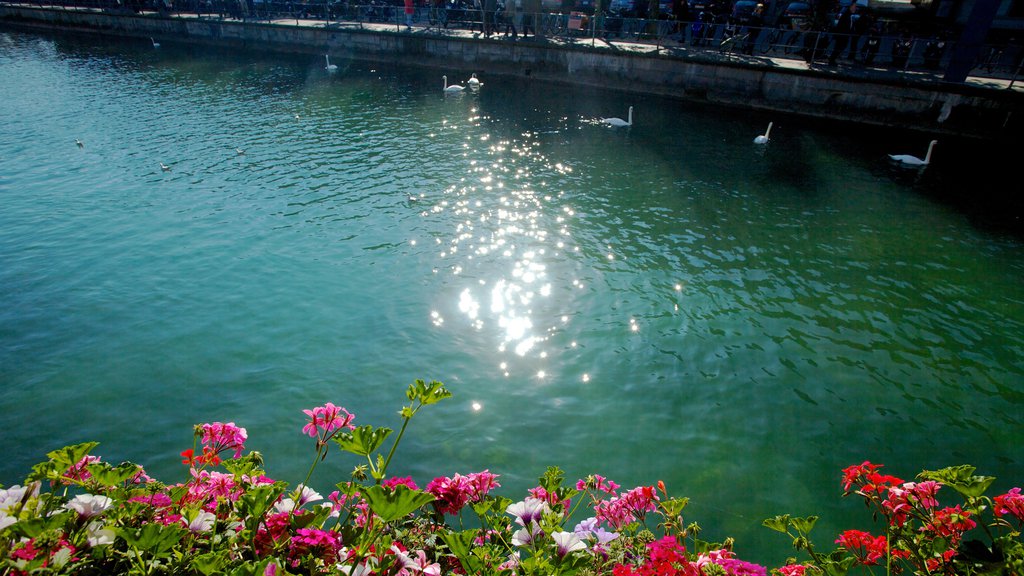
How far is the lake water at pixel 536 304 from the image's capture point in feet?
20.9

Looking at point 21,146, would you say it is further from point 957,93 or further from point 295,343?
point 957,93

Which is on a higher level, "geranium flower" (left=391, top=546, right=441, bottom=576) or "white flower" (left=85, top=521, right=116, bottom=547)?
"white flower" (left=85, top=521, right=116, bottom=547)

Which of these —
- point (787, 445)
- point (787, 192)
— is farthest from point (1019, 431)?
point (787, 192)

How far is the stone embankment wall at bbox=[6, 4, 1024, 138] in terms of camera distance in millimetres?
17469

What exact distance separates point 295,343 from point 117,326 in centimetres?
319

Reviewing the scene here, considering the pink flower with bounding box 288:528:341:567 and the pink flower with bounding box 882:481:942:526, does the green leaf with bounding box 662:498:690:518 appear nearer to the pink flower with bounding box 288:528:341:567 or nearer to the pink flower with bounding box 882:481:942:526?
the pink flower with bounding box 882:481:942:526

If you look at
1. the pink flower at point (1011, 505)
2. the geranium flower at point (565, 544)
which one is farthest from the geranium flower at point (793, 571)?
the geranium flower at point (565, 544)

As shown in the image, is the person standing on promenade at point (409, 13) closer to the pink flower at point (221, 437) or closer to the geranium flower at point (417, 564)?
the pink flower at point (221, 437)

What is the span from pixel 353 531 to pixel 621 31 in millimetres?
29075

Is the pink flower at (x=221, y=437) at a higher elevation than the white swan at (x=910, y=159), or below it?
higher

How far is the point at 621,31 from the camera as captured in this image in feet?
87.6

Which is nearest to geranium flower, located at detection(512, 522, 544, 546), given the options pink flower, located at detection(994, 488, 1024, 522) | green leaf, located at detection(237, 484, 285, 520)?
green leaf, located at detection(237, 484, 285, 520)

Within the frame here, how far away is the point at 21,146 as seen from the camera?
53.2ft

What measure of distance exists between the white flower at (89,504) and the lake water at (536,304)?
12.2 feet
